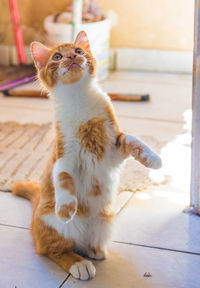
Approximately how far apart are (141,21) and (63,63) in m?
2.40

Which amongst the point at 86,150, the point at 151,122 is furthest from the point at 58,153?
the point at 151,122

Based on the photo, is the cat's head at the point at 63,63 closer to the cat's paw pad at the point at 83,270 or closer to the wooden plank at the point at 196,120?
the wooden plank at the point at 196,120

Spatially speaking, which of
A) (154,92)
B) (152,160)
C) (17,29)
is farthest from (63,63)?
(17,29)

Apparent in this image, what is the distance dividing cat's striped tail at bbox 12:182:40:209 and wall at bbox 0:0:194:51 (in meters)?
2.14

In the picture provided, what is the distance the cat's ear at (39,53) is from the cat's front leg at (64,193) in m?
0.30

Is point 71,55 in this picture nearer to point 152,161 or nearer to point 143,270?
point 152,161

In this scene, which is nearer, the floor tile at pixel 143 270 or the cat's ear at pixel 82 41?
the floor tile at pixel 143 270

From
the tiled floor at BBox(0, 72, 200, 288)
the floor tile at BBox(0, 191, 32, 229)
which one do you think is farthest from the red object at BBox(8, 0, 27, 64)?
the floor tile at BBox(0, 191, 32, 229)

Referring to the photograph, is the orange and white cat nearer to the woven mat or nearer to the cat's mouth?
the cat's mouth

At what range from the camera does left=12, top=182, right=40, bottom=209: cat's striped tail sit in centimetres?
172

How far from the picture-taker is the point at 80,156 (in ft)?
4.30

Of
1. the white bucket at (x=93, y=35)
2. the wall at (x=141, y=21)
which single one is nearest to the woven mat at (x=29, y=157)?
the white bucket at (x=93, y=35)

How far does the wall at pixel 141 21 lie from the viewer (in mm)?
3449

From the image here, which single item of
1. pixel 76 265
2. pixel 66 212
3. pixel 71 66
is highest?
pixel 71 66
